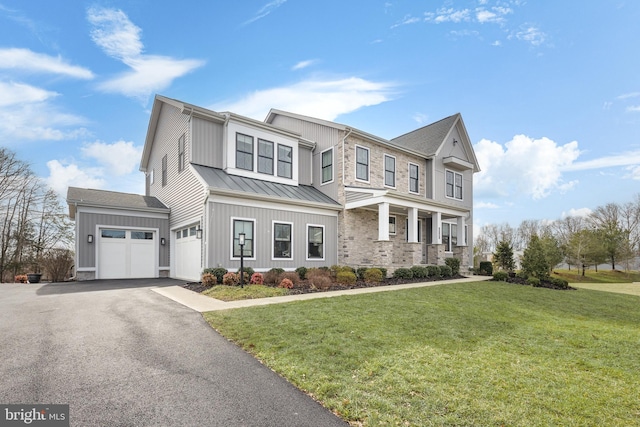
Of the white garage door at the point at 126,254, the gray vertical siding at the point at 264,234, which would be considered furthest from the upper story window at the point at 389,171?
the white garage door at the point at 126,254

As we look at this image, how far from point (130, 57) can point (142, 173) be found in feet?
36.4

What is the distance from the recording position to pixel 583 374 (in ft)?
13.9

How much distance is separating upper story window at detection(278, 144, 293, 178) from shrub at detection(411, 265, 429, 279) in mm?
7658

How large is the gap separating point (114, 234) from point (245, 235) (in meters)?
6.98

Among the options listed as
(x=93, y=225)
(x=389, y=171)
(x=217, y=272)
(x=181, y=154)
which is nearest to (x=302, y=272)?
(x=217, y=272)

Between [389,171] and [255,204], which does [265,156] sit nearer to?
[255,204]

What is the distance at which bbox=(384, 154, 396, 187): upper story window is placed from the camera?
18297mm

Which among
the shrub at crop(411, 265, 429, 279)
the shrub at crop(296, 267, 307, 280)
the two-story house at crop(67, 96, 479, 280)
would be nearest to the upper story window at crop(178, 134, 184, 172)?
the two-story house at crop(67, 96, 479, 280)

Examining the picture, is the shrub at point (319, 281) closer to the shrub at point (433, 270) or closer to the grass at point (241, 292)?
the grass at point (241, 292)

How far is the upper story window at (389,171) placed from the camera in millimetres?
18297

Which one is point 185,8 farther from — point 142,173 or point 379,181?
point 142,173

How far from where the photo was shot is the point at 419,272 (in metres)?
15.1

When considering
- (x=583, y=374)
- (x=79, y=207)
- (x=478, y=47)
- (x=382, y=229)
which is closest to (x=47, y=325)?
(x=583, y=374)

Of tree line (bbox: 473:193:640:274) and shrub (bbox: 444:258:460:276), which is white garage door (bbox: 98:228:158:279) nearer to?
shrub (bbox: 444:258:460:276)
